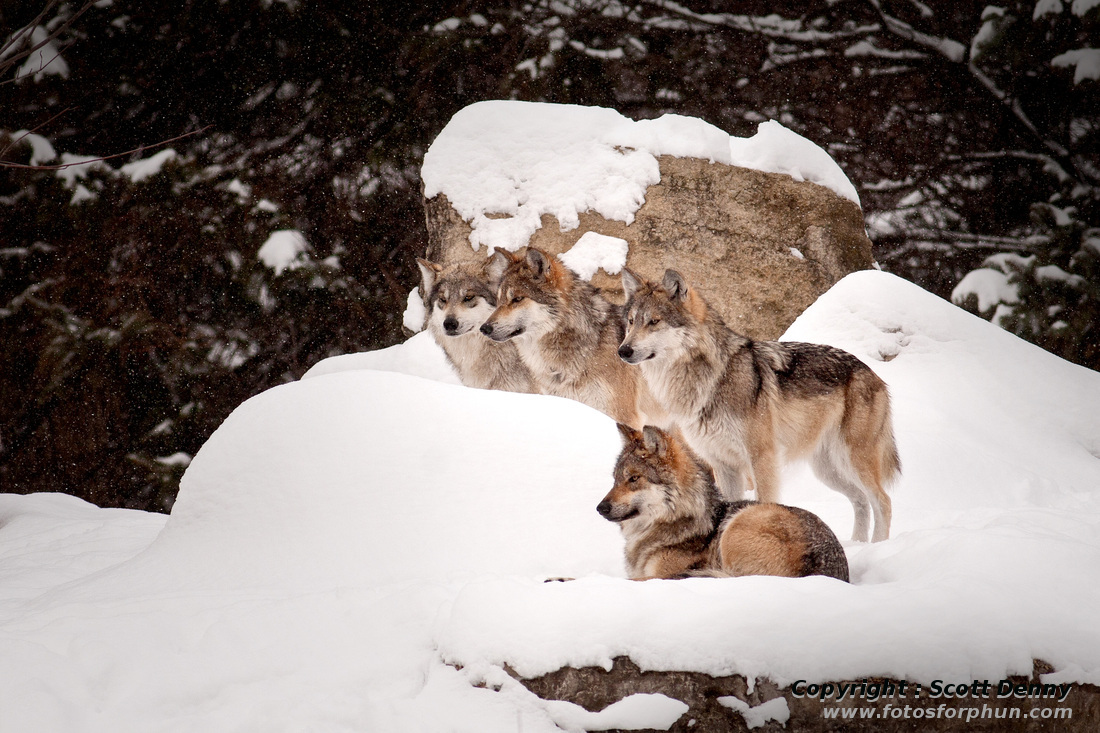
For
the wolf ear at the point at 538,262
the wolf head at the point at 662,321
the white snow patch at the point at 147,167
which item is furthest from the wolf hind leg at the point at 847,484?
the white snow patch at the point at 147,167

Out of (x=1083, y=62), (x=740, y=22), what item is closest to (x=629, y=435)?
(x=1083, y=62)

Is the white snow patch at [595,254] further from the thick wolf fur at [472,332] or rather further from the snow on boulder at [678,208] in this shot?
the thick wolf fur at [472,332]

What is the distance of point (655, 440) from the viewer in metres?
3.76

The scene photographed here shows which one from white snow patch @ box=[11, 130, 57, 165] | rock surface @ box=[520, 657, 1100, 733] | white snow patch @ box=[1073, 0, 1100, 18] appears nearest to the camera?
rock surface @ box=[520, 657, 1100, 733]

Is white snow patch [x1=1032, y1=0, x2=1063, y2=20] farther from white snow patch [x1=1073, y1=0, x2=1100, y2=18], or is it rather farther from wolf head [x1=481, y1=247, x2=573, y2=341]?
wolf head [x1=481, y1=247, x2=573, y2=341]

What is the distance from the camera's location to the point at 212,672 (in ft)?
10.3

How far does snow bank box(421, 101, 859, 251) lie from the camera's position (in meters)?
8.53

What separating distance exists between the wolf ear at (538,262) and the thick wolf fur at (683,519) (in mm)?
2669

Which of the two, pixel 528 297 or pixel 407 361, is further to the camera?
pixel 407 361

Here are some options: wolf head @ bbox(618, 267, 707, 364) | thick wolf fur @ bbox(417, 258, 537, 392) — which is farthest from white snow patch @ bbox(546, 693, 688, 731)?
thick wolf fur @ bbox(417, 258, 537, 392)

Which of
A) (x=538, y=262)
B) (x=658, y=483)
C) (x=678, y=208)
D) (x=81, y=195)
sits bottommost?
(x=81, y=195)

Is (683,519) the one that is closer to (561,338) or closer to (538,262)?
(561,338)

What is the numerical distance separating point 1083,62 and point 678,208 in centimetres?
500

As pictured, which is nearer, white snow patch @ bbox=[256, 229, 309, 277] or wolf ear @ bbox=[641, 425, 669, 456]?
wolf ear @ bbox=[641, 425, 669, 456]
